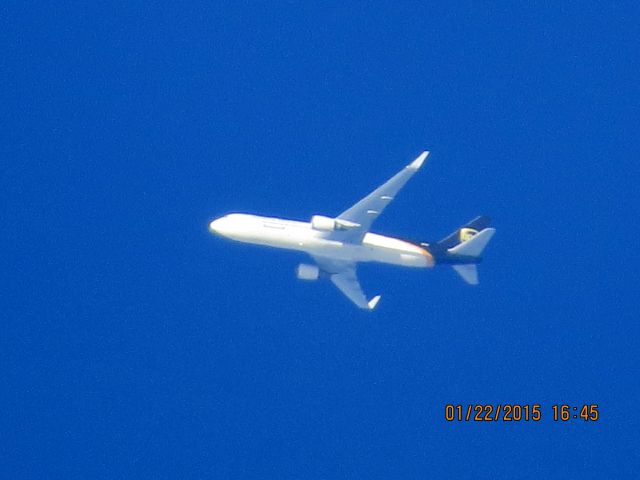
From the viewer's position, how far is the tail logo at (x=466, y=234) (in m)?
64.8

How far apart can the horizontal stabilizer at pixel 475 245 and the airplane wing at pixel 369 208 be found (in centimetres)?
513

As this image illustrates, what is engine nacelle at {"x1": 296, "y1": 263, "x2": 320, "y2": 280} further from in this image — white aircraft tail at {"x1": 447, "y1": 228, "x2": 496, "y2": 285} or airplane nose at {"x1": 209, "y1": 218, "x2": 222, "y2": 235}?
white aircraft tail at {"x1": 447, "y1": 228, "x2": 496, "y2": 285}

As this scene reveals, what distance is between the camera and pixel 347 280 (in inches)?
2655

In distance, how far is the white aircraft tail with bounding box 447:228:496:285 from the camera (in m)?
61.7

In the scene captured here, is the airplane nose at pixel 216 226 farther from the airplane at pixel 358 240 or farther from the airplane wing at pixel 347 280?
the airplane wing at pixel 347 280

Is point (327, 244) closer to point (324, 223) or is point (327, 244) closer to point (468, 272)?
point (324, 223)

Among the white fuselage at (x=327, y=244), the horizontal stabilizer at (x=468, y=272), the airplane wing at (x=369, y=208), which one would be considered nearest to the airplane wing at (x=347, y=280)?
the white fuselage at (x=327, y=244)

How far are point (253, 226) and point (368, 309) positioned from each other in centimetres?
952

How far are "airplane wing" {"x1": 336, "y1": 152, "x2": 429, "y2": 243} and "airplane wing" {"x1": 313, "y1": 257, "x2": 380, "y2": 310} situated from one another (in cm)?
480

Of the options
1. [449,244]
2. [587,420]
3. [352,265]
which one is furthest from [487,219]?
[587,420]

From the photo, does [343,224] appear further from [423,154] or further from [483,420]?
[483,420]

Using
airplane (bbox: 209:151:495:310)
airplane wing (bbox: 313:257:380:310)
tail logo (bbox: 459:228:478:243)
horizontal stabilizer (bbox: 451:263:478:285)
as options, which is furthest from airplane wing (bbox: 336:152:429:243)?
tail logo (bbox: 459:228:478:243)

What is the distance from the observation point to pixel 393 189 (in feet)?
197

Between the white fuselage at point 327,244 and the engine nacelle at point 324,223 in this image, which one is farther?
the white fuselage at point 327,244
